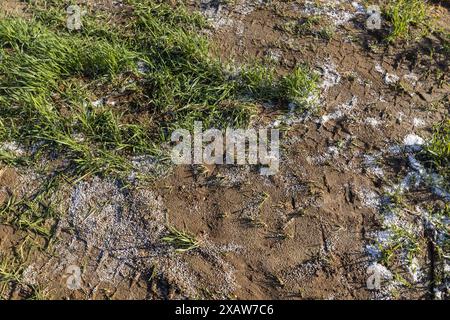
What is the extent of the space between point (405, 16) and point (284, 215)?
2.13 m

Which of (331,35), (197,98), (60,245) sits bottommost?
(60,245)

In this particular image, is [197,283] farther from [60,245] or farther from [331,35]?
[331,35]

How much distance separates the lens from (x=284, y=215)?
3.07 metres

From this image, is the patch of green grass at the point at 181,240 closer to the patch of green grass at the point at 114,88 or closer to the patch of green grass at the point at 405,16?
the patch of green grass at the point at 114,88

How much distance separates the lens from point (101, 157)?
10.8ft

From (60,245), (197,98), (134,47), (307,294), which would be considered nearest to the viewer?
(307,294)

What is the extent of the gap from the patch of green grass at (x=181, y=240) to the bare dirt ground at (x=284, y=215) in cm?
4

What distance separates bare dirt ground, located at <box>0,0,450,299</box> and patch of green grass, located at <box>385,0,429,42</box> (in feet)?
0.93

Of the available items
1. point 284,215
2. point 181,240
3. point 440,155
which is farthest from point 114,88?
point 440,155

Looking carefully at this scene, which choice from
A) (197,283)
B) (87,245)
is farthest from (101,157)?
(197,283)

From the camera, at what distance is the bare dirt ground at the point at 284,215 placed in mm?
2861

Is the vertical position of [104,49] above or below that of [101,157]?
above

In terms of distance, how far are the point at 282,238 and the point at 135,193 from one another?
1074 mm

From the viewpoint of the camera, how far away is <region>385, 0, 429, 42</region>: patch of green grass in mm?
3834
